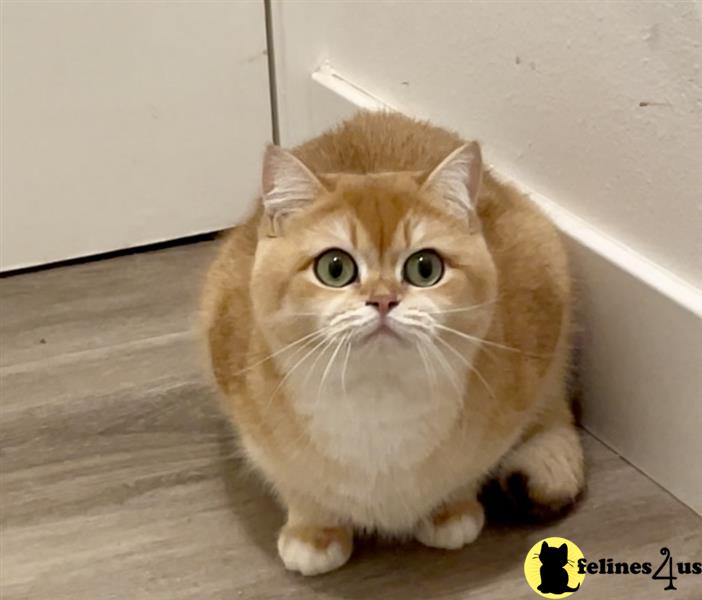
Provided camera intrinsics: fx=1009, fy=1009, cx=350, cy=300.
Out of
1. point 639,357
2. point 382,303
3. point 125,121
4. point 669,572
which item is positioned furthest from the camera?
point 125,121

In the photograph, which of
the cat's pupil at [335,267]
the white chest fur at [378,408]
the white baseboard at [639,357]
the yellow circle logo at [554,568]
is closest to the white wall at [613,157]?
the white baseboard at [639,357]

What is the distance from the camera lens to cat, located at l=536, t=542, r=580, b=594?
1.00 meters

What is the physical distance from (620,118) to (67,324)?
86 cm

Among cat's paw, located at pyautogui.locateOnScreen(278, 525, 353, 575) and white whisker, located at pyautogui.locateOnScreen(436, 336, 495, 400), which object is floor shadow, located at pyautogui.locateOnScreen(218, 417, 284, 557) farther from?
white whisker, located at pyautogui.locateOnScreen(436, 336, 495, 400)

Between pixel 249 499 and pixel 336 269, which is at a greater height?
pixel 336 269

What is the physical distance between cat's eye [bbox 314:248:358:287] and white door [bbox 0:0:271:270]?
2.79 feet

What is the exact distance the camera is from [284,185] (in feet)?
3.02

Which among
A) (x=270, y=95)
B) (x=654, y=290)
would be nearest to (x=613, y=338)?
(x=654, y=290)

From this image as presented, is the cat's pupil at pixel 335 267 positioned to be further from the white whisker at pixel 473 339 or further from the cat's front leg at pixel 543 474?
the cat's front leg at pixel 543 474

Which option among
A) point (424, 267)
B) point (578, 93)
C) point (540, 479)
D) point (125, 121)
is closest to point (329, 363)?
point (424, 267)

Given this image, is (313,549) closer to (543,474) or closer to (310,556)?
(310,556)

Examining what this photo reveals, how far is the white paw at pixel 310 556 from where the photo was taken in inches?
40.3

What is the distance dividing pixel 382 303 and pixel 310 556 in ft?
1.09

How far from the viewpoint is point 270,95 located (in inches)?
67.6
